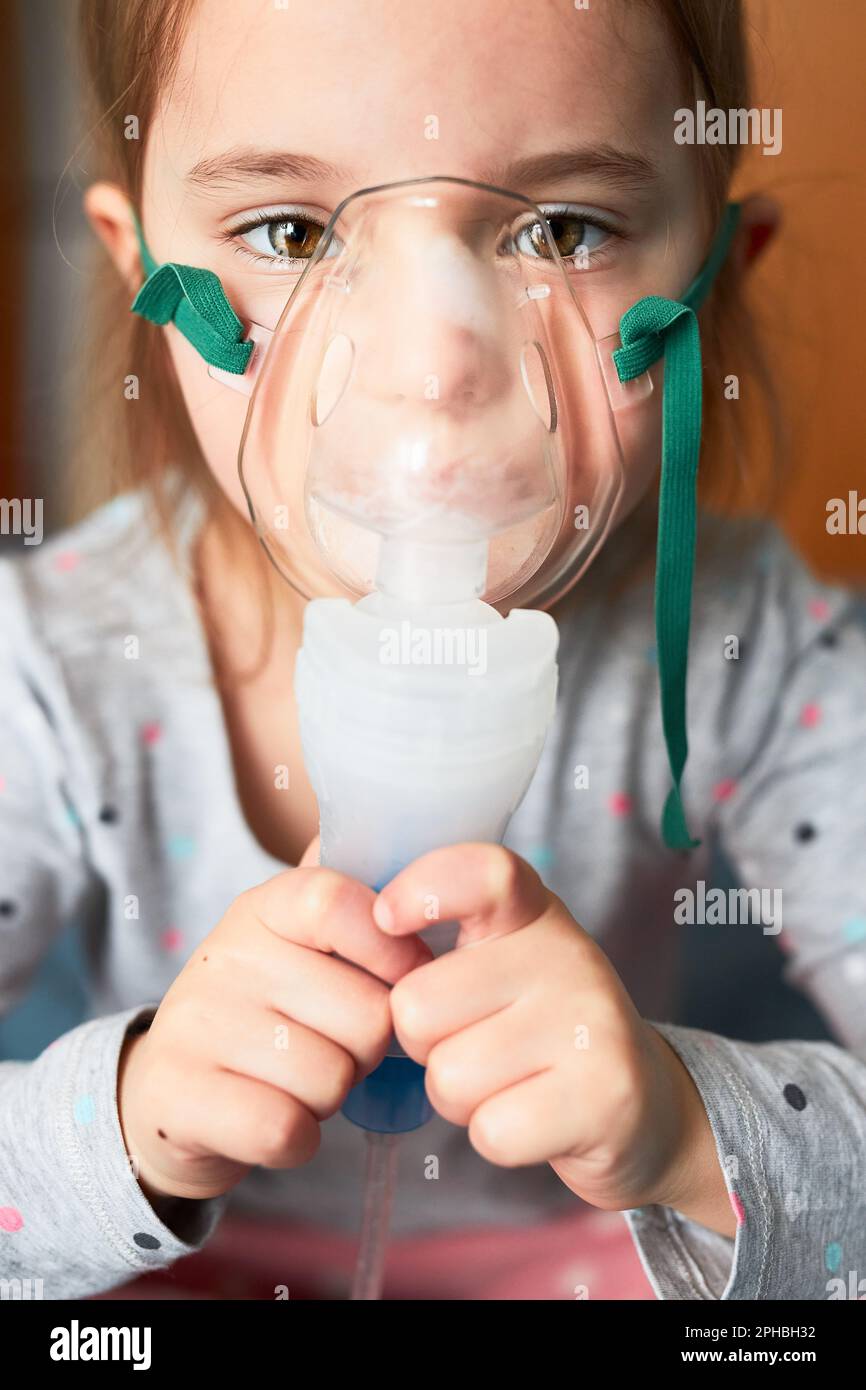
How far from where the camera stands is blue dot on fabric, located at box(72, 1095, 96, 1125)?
0.58 meters

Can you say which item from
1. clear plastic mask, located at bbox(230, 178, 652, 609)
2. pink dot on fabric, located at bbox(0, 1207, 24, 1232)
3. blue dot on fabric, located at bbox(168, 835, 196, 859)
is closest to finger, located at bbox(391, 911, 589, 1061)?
clear plastic mask, located at bbox(230, 178, 652, 609)

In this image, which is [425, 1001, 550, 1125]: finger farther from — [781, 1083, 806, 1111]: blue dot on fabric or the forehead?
the forehead

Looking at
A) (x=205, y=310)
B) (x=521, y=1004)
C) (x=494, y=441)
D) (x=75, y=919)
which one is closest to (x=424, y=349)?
(x=494, y=441)

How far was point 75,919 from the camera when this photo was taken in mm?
848

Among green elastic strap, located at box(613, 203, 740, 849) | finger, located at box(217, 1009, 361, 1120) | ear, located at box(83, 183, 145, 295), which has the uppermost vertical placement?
ear, located at box(83, 183, 145, 295)

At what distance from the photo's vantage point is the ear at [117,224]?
27.8 inches

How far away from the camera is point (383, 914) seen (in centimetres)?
45

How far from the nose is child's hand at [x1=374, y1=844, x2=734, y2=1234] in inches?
7.2

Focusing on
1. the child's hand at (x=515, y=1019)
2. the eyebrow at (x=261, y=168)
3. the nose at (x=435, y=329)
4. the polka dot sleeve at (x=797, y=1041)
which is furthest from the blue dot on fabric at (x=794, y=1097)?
the eyebrow at (x=261, y=168)

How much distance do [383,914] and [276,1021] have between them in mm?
74

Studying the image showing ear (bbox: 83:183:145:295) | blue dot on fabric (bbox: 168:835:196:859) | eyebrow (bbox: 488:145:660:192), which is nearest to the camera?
eyebrow (bbox: 488:145:660:192)

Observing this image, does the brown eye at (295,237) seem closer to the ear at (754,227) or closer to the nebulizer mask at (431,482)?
the nebulizer mask at (431,482)
